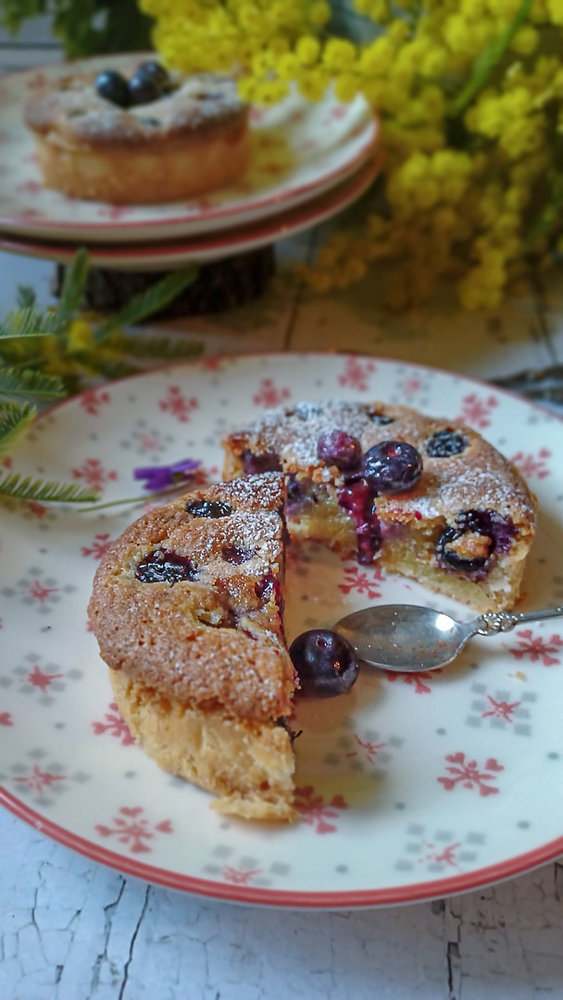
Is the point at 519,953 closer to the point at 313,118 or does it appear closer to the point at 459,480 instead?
the point at 459,480

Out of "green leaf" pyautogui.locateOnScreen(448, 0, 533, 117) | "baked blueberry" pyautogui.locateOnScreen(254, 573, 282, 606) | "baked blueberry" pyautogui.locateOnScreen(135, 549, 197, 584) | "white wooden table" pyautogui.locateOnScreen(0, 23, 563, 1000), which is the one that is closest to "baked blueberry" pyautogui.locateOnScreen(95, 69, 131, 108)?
"green leaf" pyautogui.locateOnScreen(448, 0, 533, 117)

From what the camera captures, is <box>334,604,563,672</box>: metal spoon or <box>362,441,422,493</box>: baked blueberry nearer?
<box>334,604,563,672</box>: metal spoon

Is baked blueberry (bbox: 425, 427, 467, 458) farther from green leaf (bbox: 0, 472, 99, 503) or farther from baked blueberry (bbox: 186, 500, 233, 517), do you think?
green leaf (bbox: 0, 472, 99, 503)

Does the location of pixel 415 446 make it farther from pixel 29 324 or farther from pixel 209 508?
pixel 29 324

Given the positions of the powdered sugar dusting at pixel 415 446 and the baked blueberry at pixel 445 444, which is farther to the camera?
the baked blueberry at pixel 445 444

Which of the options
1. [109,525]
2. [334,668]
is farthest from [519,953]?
[109,525]

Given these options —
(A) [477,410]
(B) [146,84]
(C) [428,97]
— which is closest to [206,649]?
(A) [477,410]

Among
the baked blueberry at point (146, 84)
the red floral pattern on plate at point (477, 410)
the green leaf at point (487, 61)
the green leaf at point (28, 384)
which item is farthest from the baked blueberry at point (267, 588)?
the baked blueberry at point (146, 84)

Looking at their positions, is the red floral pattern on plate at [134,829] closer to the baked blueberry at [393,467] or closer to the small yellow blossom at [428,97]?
the baked blueberry at [393,467]
